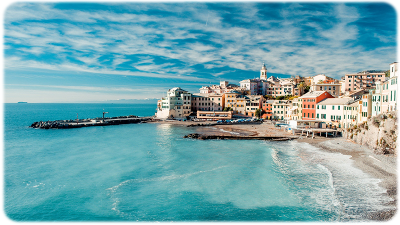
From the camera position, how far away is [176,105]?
316ft

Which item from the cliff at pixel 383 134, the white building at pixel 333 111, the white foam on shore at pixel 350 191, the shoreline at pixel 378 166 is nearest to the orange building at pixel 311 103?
the white building at pixel 333 111

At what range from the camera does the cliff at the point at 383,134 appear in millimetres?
29656

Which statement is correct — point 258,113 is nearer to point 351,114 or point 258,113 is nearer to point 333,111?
point 333,111

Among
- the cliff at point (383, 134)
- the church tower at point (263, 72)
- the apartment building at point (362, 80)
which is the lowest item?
the cliff at point (383, 134)

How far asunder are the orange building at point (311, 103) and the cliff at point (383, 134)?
1969 cm

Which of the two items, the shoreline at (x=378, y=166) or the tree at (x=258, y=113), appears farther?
the tree at (x=258, y=113)

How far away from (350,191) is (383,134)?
17275 mm

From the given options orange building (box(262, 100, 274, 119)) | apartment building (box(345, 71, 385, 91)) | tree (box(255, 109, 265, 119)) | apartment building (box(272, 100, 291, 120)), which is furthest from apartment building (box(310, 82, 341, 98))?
tree (box(255, 109, 265, 119))

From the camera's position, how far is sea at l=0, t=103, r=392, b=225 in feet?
56.1

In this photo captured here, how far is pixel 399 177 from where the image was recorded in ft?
74.0

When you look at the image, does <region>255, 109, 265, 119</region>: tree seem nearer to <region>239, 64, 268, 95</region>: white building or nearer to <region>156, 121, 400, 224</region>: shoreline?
<region>239, 64, 268, 95</region>: white building

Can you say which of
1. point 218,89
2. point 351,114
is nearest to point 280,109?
point 351,114

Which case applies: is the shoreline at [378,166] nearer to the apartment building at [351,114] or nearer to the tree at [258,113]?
the apartment building at [351,114]

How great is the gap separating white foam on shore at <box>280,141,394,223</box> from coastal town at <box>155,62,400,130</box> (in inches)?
622
